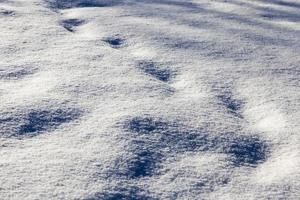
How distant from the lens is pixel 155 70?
1489mm

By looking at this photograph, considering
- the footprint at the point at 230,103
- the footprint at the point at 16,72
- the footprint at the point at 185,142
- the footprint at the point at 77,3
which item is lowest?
the footprint at the point at 185,142

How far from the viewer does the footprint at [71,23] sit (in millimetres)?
1761

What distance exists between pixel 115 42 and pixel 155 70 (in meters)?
0.24

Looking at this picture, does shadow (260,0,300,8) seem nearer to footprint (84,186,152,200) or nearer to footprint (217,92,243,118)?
footprint (217,92,243,118)

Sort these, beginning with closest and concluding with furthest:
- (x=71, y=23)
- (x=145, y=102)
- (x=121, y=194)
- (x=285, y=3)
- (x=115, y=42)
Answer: (x=121, y=194)
(x=145, y=102)
(x=115, y=42)
(x=71, y=23)
(x=285, y=3)

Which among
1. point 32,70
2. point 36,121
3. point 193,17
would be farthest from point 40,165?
point 193,17

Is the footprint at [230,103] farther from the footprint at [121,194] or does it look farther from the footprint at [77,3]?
the footprint at [77,3]

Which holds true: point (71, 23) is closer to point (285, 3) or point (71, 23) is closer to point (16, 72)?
point (16, 72)

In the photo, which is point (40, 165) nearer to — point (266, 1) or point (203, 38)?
point (203, 38)

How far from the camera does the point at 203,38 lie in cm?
172

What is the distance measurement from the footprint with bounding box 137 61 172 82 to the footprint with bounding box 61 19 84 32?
1.18 ft

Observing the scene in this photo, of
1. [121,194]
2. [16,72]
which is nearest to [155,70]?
[16,72]

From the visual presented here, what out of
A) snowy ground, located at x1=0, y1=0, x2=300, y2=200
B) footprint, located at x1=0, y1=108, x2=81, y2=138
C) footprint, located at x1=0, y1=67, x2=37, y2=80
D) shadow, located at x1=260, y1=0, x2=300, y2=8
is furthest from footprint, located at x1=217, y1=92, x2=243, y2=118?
shadow, located at x1=260, y1=0, x2=300, y2=8

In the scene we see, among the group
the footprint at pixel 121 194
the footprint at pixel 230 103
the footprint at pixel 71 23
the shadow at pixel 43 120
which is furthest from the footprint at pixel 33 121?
the footprint at pixel 71 23
